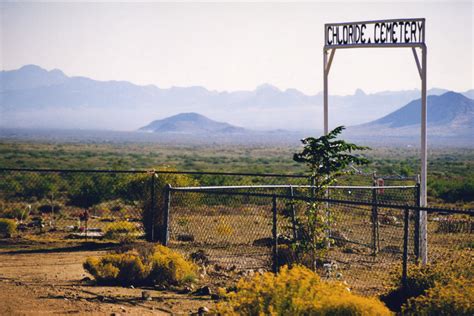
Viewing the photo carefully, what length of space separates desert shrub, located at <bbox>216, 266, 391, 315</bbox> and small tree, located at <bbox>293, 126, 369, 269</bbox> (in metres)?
3.64

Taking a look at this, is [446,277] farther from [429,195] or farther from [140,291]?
[429,195]

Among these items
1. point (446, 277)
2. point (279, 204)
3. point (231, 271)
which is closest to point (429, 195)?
point (279, 204)

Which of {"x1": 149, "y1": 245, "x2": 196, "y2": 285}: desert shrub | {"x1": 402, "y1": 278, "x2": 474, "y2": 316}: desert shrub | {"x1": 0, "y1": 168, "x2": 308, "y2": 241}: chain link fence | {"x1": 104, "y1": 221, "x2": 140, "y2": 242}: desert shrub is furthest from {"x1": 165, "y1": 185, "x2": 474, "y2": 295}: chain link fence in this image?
{"x1": 402, "y1": 278, "x2": 474, "y2": 316}: desert shrub

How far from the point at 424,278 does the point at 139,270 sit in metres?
4.60

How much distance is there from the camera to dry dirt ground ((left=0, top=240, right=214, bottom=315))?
396 inches

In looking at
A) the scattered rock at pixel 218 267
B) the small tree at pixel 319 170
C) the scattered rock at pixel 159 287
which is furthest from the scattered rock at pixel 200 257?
the small tree at pixel 319 170

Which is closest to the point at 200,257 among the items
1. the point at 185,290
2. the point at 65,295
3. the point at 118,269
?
the point at 118,269

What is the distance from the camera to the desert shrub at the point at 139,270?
39.3ft

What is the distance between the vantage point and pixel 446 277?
9125 mm

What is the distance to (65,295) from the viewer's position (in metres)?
10.9

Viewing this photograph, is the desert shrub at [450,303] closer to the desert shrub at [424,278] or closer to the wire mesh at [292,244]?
the desert shrub at [424,278]

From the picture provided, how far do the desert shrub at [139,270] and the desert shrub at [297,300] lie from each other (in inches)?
160

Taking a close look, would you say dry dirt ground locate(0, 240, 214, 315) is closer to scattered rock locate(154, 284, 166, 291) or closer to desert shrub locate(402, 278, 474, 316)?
scattered rock locate(154, 284, 166, 291)

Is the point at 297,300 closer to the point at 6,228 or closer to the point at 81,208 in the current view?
the point at 6,228
